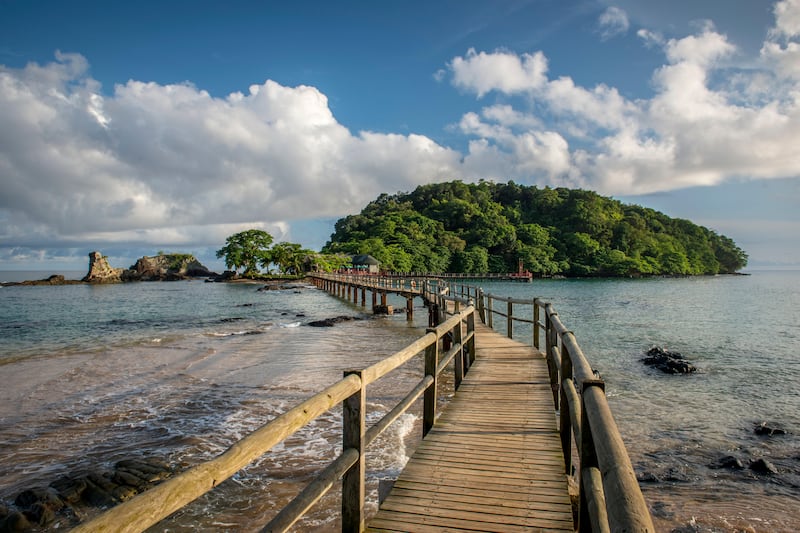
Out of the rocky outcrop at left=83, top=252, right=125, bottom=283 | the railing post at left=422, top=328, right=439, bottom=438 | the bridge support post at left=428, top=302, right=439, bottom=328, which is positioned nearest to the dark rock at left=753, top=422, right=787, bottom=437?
the railing post at left=422, top=328, right=439, bottom=438

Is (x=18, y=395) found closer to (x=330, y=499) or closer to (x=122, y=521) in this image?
(x=330, y=499)

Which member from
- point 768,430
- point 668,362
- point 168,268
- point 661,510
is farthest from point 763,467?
point 168,268

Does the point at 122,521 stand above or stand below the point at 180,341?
above

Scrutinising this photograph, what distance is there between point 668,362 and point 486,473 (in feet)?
40.1

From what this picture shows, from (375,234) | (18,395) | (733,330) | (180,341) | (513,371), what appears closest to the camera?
(513,371)

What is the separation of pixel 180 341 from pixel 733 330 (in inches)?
1026

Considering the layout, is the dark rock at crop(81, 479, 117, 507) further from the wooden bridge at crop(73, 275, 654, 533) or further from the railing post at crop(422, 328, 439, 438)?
the railing post at crop(422, 328, 439, 438)

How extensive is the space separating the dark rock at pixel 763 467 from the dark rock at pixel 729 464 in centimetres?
16

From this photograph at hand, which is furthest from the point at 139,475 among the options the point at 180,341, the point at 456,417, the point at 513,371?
the point at 180,341

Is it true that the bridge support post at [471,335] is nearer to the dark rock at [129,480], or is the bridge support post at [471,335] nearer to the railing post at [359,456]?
the dark rock at [129,480]

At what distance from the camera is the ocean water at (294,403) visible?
5754 mm

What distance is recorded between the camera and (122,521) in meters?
1.39

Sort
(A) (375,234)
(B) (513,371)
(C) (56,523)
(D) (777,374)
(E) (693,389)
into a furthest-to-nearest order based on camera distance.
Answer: (A) (375,234)
(D) (777,374)
(E) (693,389)
(B) (513,371)
(C) (56,523)

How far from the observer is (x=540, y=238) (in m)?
114
